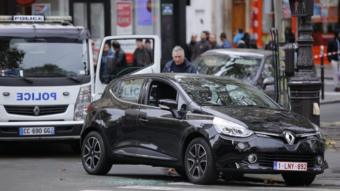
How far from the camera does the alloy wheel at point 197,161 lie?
38.4 ft

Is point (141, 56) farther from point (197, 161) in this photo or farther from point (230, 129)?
point (230, 129)

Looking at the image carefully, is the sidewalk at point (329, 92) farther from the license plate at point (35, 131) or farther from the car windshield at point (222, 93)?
the car windshield at point (222, 93)

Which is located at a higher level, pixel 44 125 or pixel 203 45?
pixel 203 45

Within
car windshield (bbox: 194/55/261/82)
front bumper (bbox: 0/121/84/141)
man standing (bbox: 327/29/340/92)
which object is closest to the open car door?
front bumper (bbox: 0/121/84/141)

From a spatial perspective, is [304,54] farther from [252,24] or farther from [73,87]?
[252,24]

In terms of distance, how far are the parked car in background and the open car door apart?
2.08m

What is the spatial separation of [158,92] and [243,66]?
7.78 metres

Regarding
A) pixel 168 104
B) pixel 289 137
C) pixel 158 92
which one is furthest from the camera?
pixel 158 92

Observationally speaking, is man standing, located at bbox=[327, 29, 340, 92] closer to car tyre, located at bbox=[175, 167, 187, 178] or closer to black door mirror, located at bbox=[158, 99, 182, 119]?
car tyre, located at bbox=[175, 167, 187, 178]

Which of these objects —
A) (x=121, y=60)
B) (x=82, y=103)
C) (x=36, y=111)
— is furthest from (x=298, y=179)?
(x=121, y=60)

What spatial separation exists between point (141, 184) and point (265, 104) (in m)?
2.08

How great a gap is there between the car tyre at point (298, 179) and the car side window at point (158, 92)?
6.40 feet

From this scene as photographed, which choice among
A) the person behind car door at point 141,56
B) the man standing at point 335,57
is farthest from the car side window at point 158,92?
the man standing at point 335,57

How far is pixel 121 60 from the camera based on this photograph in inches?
744
